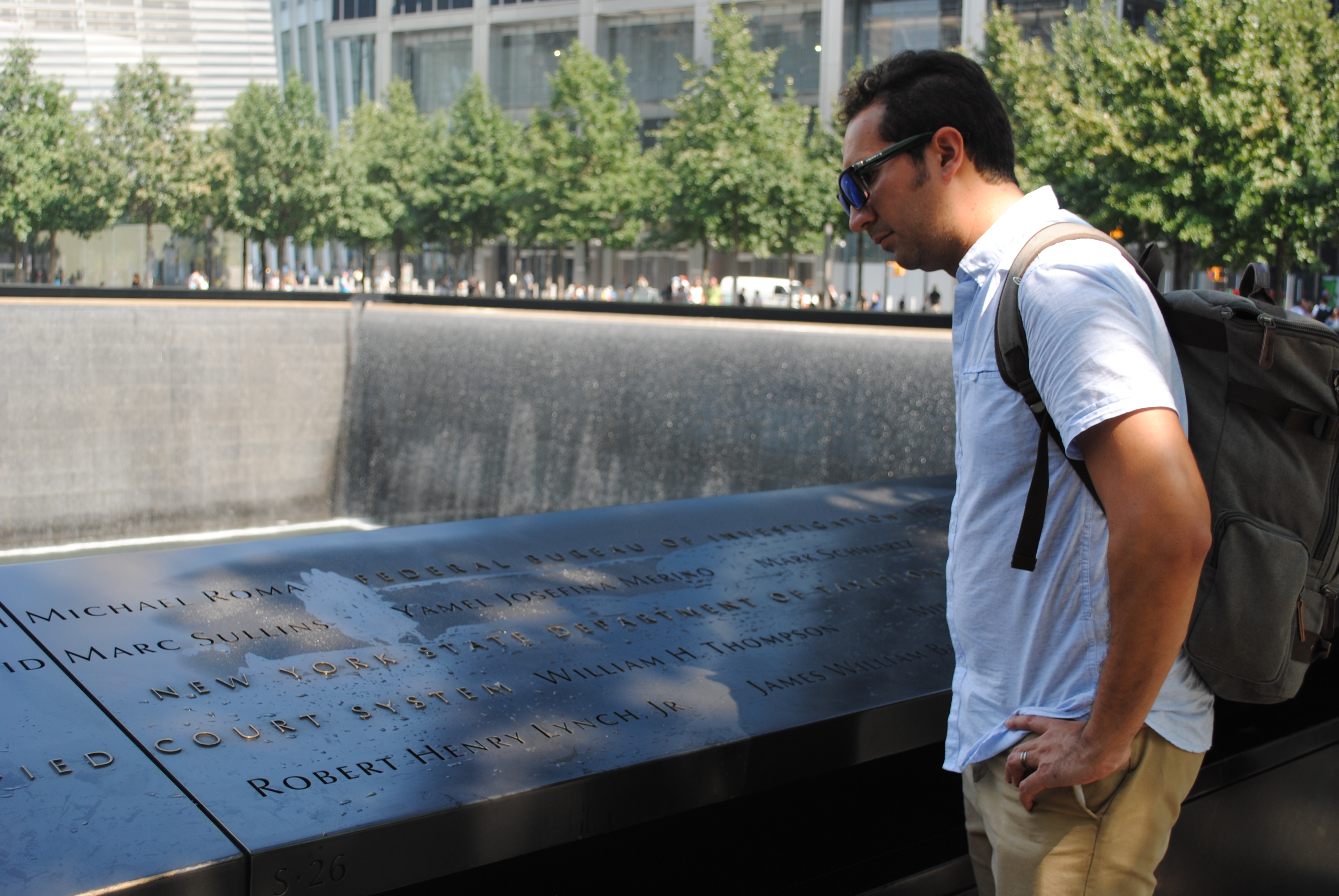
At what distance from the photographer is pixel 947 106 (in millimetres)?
1558

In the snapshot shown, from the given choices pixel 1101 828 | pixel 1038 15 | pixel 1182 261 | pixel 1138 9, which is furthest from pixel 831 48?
pixel 1101 828

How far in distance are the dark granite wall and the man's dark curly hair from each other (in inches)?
266

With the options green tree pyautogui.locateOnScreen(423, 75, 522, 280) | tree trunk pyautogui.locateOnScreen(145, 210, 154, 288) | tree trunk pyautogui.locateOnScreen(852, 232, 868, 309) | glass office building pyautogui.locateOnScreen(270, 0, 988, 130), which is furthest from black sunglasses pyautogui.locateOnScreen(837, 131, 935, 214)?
green tree pyautogui.locateOnScreen(423, 75, 522, 280)

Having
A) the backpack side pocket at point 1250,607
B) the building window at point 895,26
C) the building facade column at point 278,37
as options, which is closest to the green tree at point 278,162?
the building window at point 895,26

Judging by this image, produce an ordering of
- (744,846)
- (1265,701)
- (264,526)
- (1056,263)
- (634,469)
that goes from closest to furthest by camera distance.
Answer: (1056,263) → (1265,701) → (744,846) → (634,469) → (264,526)

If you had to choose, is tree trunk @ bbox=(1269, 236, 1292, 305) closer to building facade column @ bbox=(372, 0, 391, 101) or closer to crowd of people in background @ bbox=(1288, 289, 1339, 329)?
crowd of people in background @ bbox=(1288, 289, 1339, 329)

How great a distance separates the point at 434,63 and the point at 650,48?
10.6 m

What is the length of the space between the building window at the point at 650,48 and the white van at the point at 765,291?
9.77m

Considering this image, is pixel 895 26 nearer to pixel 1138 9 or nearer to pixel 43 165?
pixel 1138 9

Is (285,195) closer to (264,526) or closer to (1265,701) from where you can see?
(264,526)

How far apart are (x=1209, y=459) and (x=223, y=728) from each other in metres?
1.48

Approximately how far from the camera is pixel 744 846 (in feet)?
8.20

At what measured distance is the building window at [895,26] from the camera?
36562mm

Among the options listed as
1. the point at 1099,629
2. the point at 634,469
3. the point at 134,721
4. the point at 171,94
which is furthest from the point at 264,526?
the point at 171,94
